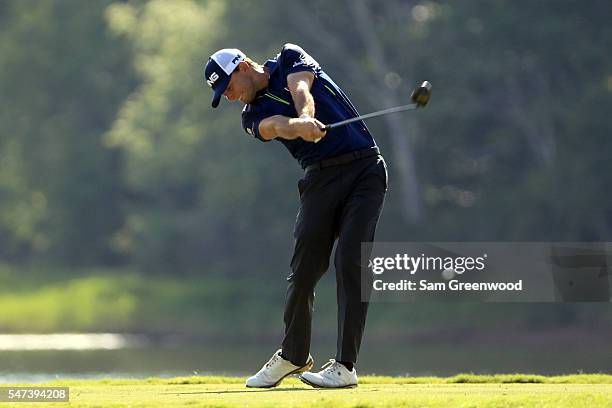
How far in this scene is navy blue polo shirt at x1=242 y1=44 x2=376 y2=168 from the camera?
34.6ft

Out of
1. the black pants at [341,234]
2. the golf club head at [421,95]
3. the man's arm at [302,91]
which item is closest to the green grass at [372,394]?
the black pants at [341,234]

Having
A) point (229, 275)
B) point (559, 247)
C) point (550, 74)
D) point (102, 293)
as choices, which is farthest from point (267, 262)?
point (559, 247)

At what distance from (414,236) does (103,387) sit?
3810cm

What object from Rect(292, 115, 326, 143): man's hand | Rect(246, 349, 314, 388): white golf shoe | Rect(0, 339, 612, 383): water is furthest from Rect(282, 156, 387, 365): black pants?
Rect(0, 339, 612, 383): water

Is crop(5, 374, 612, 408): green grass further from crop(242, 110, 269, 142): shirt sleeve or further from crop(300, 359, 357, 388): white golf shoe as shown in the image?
crop(242, 110, 269, 142): shirt sleeve

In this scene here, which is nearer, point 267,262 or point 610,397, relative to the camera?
point 610,397

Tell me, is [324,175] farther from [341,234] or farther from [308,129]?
[308,129]

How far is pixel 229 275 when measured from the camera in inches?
2088

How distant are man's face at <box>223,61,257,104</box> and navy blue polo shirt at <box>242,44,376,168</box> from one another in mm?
82

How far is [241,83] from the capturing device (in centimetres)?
1060

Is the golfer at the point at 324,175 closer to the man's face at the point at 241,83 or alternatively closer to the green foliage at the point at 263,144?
the man's face at the point at 241,83

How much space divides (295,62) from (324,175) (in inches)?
29.7

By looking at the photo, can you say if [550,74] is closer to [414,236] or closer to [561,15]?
[561,15]

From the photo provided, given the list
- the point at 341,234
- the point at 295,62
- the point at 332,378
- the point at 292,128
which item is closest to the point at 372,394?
the point at 332,378
